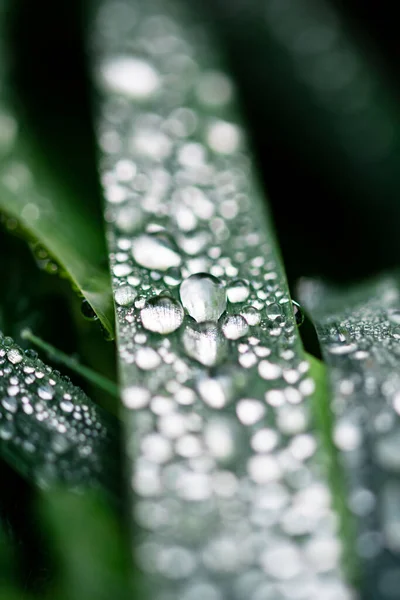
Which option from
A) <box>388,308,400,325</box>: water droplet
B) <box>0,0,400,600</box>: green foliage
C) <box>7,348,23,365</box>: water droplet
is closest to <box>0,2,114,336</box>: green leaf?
<box>0,0,400,600</box>: green foliage

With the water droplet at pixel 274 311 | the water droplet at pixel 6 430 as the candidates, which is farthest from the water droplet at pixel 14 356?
Result: the water droplet at pixel 274 311

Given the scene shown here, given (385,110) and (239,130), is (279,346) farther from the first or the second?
(385,110)

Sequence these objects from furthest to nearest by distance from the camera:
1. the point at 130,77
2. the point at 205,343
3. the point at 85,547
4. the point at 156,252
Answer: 1. the point at 130,77
2. the point at 156,252
3. the point at 205,343
4. the point at 85,547

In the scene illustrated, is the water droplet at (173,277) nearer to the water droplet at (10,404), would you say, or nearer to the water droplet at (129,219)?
the water droplet at (129,219)

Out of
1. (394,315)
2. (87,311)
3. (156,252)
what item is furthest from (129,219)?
(394,315)

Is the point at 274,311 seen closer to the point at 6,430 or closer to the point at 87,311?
the point at 87,311
